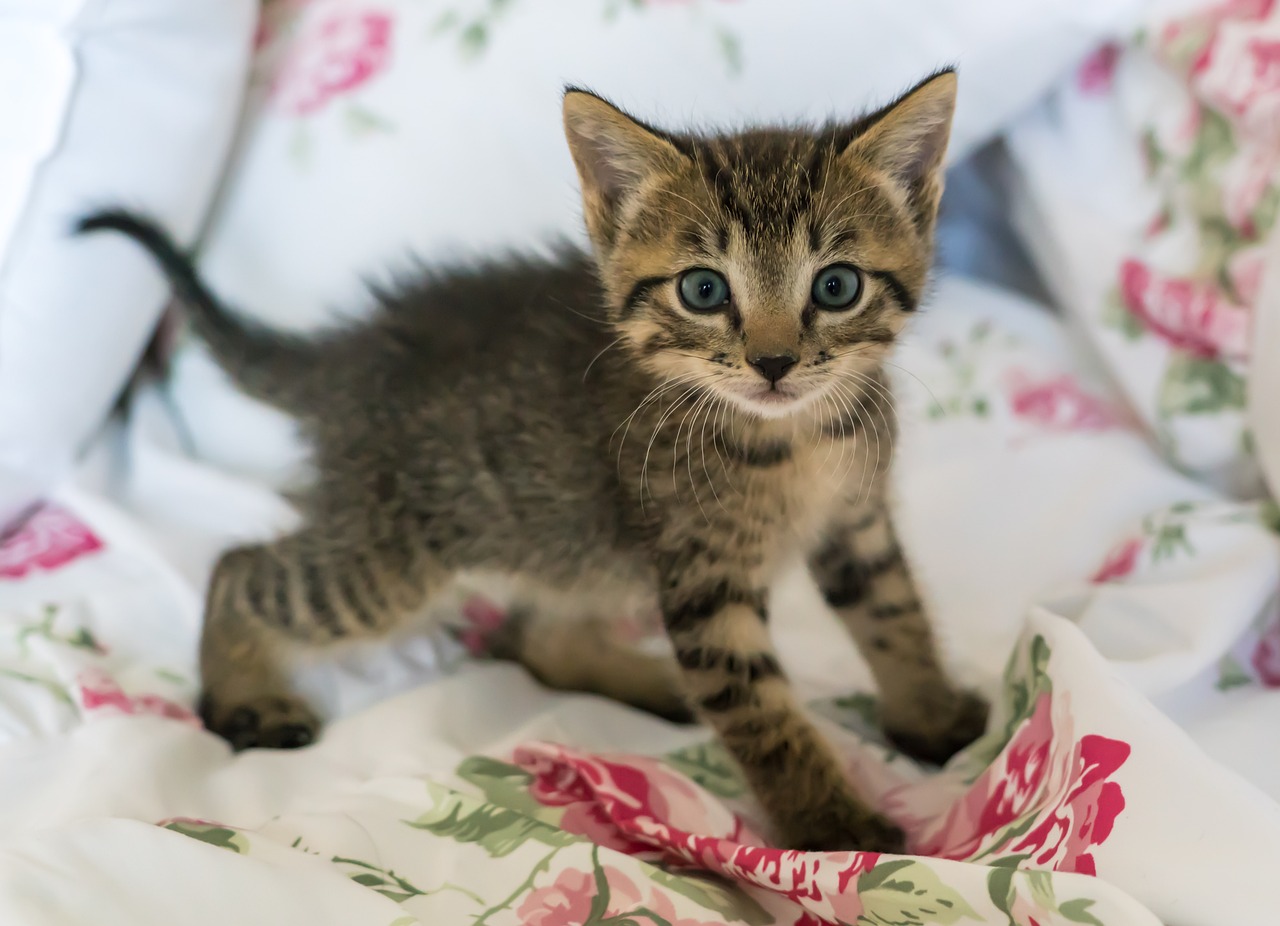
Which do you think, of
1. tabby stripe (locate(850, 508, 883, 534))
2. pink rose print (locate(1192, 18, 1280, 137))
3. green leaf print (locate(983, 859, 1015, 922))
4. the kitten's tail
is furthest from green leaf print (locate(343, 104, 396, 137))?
green leaf print (locate(983, 859, 1015, 922))

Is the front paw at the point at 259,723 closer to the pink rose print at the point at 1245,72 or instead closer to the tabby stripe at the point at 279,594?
the tabby stripe at the point at 279,594

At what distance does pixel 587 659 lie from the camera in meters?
1.35

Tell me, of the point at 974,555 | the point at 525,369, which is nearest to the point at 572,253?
the point at 525,369

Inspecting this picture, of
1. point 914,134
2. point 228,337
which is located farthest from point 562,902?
point 228,337

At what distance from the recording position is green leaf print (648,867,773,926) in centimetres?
86

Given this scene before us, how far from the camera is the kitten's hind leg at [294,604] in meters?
1.26

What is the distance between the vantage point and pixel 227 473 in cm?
151

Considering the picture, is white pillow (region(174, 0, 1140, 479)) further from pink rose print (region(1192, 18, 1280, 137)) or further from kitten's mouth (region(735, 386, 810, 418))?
kitten's mouth (region(735, 386, 810, 418))

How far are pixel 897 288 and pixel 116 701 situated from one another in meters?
0.94

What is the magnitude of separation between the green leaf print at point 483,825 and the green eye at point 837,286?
1.75 feet

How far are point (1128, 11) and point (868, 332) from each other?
2.76 ft

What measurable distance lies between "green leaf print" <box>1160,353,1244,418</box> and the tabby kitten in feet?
1.67

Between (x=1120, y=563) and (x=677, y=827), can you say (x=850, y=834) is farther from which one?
(x=1120, y=563)

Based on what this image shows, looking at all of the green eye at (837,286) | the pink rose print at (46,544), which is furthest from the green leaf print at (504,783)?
the pink rose print at (46,544)
